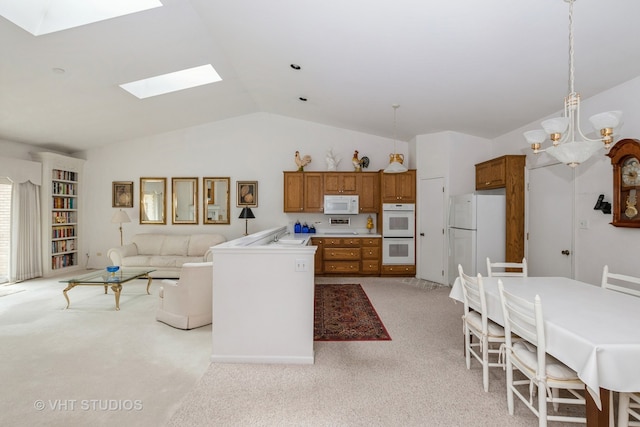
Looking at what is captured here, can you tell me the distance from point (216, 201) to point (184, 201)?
705 mm

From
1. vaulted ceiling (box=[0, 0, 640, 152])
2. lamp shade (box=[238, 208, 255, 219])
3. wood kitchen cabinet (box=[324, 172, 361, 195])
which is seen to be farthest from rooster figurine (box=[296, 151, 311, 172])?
lamp shade (box=[238, 208, 255, 219])

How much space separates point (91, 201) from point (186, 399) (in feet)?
21.1

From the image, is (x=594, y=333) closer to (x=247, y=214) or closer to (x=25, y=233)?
(x=247, y=214)

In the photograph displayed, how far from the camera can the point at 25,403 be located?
220 cm

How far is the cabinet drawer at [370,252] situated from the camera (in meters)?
6.27

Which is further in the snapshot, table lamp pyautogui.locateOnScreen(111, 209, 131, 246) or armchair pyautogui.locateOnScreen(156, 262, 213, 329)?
table lamp pyautogui.locateOnScreen(111, 209, 131, 246)

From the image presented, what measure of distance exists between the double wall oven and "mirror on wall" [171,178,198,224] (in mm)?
4057

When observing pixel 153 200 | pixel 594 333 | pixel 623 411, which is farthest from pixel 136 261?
pixel 623 411

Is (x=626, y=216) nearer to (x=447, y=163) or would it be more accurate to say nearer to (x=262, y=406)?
(x=447, y=163)

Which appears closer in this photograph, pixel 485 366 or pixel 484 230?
pixel 485 366

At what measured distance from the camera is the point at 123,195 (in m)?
6.89

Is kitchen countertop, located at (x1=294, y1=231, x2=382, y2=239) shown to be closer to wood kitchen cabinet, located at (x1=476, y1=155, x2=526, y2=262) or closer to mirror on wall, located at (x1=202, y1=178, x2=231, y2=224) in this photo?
mirror on wall, located at (x1=202, y1=178, x2=231, y2=224)

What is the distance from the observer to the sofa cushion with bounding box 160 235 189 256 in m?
6.42

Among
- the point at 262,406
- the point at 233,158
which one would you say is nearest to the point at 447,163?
the point at 233,158
